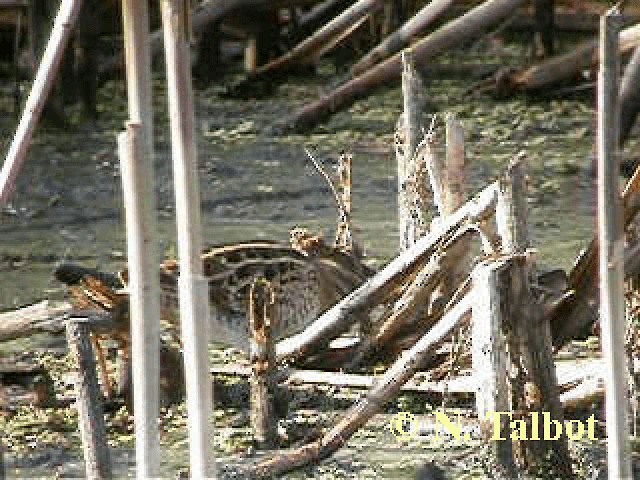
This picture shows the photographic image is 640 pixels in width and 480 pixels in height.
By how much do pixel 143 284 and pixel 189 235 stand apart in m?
0.12

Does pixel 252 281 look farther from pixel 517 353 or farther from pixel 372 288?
pixel 517 353

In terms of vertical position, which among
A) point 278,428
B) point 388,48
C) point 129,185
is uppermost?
point 388,48

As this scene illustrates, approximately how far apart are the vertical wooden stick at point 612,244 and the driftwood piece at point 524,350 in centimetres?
90

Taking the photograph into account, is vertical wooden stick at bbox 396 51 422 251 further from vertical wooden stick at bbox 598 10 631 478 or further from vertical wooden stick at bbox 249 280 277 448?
vertical wooden stick at bbox 598 10 631 478

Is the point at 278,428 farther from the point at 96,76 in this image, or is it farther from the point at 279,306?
the point at 96,76

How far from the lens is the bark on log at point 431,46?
28.9 ft

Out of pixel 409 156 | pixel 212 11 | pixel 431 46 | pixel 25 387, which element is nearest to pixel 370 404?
pixel 25 387

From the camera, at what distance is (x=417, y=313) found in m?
5.50

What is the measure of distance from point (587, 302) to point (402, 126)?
3.13ft

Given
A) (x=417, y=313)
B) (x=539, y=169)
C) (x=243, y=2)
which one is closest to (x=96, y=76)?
(x=243, y=2)

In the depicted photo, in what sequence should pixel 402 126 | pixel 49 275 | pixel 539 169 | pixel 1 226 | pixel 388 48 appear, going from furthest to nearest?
pixel 388 48
pixel 539 169
pixel 1 226
pixel 49 275
pixel 402 126

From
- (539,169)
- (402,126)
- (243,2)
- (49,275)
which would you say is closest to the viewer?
(402,126)

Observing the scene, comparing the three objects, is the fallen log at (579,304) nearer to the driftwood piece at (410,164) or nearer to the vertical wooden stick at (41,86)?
the driftwood piece at (410,164)

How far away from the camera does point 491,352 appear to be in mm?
4715
